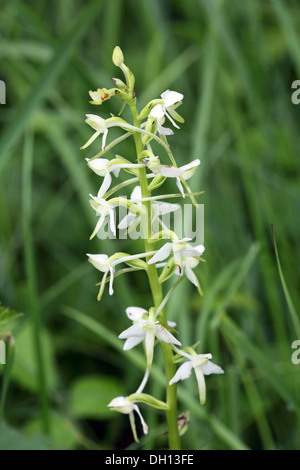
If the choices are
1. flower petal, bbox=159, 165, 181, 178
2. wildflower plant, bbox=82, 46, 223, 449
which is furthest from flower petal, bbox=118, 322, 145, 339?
flower petal, bbox=159, 165, 181, 178

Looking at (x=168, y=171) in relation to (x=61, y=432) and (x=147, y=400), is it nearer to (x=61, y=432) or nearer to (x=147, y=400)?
(x=147, y=400)

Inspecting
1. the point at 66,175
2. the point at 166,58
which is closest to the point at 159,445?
the point at 66,175

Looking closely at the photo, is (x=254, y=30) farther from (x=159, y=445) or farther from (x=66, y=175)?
(x=159, y=445)

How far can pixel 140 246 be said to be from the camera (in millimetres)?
1979

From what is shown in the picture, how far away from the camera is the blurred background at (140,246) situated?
1.40 metres

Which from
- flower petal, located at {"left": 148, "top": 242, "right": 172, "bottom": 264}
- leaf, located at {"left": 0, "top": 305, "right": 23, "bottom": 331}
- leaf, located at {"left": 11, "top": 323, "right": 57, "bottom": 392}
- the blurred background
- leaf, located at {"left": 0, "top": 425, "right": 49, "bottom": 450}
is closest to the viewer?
flower petal, located at {"left": 148, "top": 242, "right": 172, "bottom": 264}

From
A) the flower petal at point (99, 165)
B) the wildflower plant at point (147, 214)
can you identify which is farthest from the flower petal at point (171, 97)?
the flower petal at point (99, 165)

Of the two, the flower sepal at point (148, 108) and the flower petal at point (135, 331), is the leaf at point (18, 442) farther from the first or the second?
the flower sepal at point (148, 108)

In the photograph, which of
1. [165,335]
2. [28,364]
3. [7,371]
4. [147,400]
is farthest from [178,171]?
[28,364]

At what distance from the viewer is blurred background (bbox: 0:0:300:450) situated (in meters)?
1.40

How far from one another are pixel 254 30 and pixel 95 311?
1156mm

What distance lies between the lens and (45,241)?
230 cm

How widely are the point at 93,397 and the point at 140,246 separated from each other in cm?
53

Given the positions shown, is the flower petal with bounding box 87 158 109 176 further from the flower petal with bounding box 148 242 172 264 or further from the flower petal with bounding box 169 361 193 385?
the flower petal with bounding box 169 361 193 385
